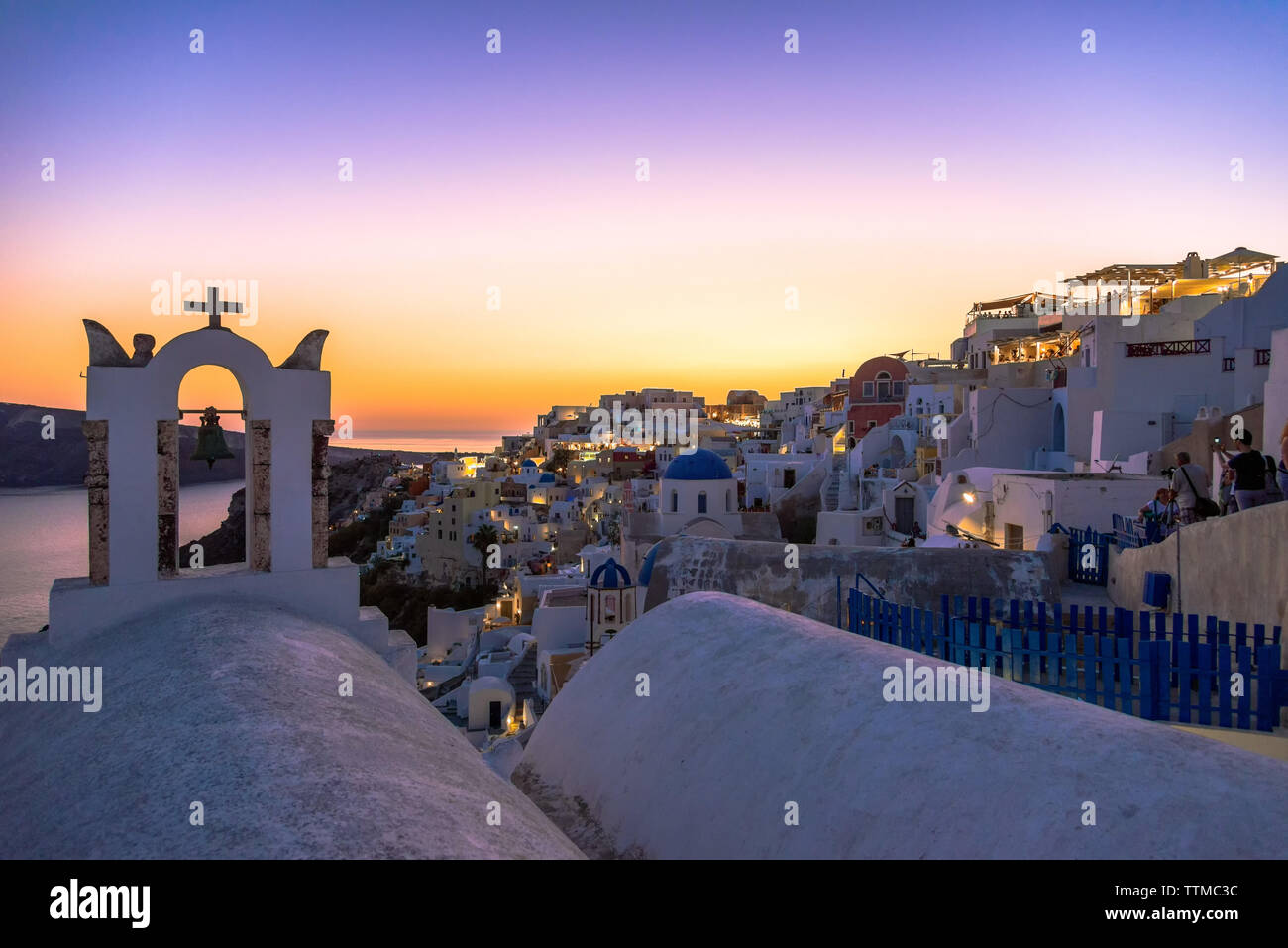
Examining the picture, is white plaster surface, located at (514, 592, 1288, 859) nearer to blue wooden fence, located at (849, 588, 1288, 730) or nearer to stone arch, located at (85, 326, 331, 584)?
blue wooden fence, located at (849, 588, 1288, 730)

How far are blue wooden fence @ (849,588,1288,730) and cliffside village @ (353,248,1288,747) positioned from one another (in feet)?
6.64

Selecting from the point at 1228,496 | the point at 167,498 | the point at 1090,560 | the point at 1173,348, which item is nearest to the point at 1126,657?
the point at 1228,496

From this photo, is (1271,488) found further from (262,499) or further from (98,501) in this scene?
(98,501)

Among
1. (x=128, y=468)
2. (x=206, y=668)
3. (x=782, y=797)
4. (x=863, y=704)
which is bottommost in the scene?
(x=782, y=797)

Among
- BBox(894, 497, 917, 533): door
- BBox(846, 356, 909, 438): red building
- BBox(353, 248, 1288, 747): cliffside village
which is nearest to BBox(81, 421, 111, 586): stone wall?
BBox(353, 248, 1288, 747): cliffside village

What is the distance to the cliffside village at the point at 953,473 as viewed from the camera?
15695 millimetres

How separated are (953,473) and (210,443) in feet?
61.3

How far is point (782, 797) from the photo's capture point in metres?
4.13

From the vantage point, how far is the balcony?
21.6 metres

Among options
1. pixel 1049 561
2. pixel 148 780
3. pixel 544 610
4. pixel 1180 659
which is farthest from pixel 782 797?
pixel 544 610

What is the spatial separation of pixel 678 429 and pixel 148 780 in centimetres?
9378

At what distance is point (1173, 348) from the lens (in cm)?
2192
